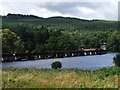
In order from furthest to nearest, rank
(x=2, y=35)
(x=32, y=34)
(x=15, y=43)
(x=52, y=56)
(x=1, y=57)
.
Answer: (x=32, y=34) → (x=52, y=56) → (x=15, y=43) → (x=2, y=35) → (x=1, y=57)

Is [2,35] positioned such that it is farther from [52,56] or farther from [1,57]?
[52,56]

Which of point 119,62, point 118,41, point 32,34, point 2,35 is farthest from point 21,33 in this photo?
point 119,62

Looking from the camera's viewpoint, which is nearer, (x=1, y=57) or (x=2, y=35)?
(x=1, y=57)

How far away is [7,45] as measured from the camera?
4267 inches

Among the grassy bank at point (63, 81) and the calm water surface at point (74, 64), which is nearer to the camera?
the grassy bank at point (63, 81)

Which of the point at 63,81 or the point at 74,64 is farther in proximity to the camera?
the point at 74,64

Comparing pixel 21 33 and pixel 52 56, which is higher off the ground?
pixel 21 33

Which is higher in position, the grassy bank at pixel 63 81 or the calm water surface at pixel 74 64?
the grassy bank at pixel 63 81

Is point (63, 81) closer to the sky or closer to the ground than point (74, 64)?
closer to the sky

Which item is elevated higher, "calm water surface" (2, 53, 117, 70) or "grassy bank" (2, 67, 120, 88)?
"grassy bank" (2, 67, 120, 88)

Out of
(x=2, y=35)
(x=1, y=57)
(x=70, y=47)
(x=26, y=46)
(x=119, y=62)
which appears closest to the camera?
(x=119, y=62)

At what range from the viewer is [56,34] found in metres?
174

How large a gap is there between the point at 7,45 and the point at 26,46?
36.1 meters

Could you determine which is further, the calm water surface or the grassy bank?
the calm water surface
